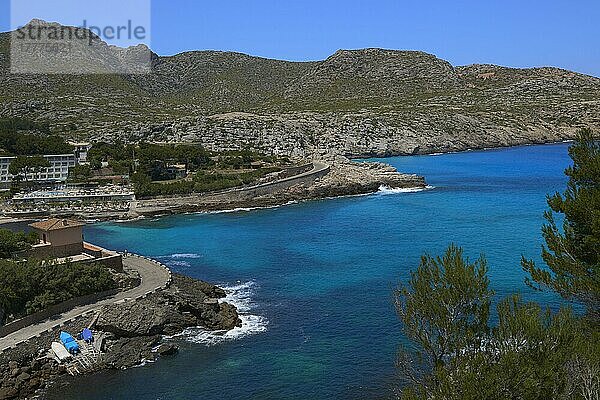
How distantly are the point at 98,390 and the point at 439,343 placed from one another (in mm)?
12613

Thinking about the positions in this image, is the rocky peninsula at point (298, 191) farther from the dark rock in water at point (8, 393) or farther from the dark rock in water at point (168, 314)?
the dark rock in water at point (8, 393)

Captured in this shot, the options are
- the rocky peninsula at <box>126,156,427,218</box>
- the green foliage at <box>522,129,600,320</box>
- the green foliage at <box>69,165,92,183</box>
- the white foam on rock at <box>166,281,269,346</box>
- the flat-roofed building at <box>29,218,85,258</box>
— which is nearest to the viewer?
the green foliage at <box>522,129,600,320</box>

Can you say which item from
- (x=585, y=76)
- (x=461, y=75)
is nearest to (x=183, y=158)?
(x=461, y=75)

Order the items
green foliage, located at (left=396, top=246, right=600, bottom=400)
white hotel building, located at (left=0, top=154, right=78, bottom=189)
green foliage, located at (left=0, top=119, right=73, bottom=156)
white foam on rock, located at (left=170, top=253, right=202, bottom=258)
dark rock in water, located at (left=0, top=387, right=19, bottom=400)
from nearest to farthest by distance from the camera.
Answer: green foliage, located at (left=396, top=246, right=600, bottom=400)
dark rock in water, located at (left=0, top=387, right=19, bottom=400)
white foam on rock, located at (left=170, top=253, right=202, bottom=258)
white hotel building, located at (left=0, top=154, right=78, bottom=189)
green foliage, located at (left=0, top=119, right=73, bottom=156)

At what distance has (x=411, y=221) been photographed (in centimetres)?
5144

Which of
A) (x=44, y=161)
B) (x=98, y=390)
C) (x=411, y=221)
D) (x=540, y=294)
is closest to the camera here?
(x=98, y=390)

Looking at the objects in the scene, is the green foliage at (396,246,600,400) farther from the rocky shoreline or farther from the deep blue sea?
the rocky shoreline

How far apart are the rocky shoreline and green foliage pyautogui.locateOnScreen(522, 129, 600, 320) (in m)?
14.3

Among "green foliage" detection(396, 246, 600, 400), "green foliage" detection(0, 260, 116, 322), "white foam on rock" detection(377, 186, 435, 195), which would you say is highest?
"green foliage" detection(396, 246, 600, 400)

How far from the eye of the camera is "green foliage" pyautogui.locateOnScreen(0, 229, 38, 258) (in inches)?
1186

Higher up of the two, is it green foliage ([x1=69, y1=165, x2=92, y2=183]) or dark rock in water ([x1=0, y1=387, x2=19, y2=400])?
green foliage ([x1=69, y1=165, x2=92, y2=183])

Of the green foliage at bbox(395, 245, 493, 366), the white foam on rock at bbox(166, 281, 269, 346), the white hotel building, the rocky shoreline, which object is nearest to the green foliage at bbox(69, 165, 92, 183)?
the white hotel building

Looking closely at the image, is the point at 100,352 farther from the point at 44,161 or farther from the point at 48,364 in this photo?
the point at 44,161

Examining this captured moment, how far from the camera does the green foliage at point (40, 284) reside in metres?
25.3
